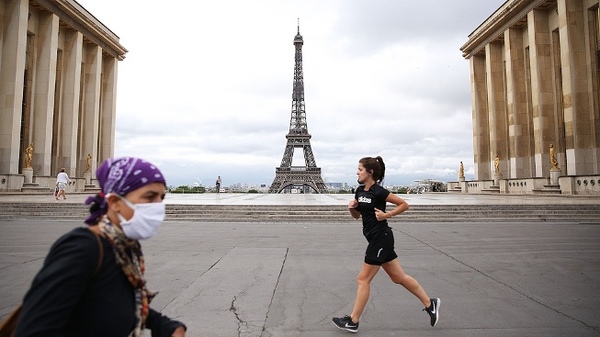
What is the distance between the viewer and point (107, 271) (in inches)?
59.6

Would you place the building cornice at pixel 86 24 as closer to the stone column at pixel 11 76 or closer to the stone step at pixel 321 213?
the stone column at pixel 11 76

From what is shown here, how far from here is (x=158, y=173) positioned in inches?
68.2

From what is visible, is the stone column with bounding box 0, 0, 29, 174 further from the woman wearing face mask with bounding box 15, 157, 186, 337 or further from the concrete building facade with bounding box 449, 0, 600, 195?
the concrete building facade with bounding box 449, 0, 600, 195

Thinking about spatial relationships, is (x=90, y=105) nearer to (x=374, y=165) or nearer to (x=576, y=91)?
(x=374, y=165)

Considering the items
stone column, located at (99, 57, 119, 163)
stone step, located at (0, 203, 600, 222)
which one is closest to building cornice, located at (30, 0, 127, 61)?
Answer: stone column, located at (99, 57, 119, 163)

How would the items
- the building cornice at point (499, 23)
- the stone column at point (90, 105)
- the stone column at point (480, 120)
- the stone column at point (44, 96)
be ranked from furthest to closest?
the stone column at point (480, 120) < the stone column at point (90, 105) < the building cornice at point (499, 23) < the stone column at point (44, 96)

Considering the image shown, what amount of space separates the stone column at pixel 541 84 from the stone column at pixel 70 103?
40.2 meters

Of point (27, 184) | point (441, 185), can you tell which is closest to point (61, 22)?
point (27, 184)

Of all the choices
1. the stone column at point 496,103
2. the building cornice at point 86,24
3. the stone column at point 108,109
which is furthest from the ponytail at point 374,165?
the stone column at point 108,109

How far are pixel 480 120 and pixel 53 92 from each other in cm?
4225

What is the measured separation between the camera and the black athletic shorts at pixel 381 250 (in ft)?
12.4

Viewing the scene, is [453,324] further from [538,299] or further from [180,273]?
[180,273]

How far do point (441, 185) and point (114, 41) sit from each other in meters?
44.8

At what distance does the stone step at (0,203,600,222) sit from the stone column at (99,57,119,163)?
28941 millimetres
